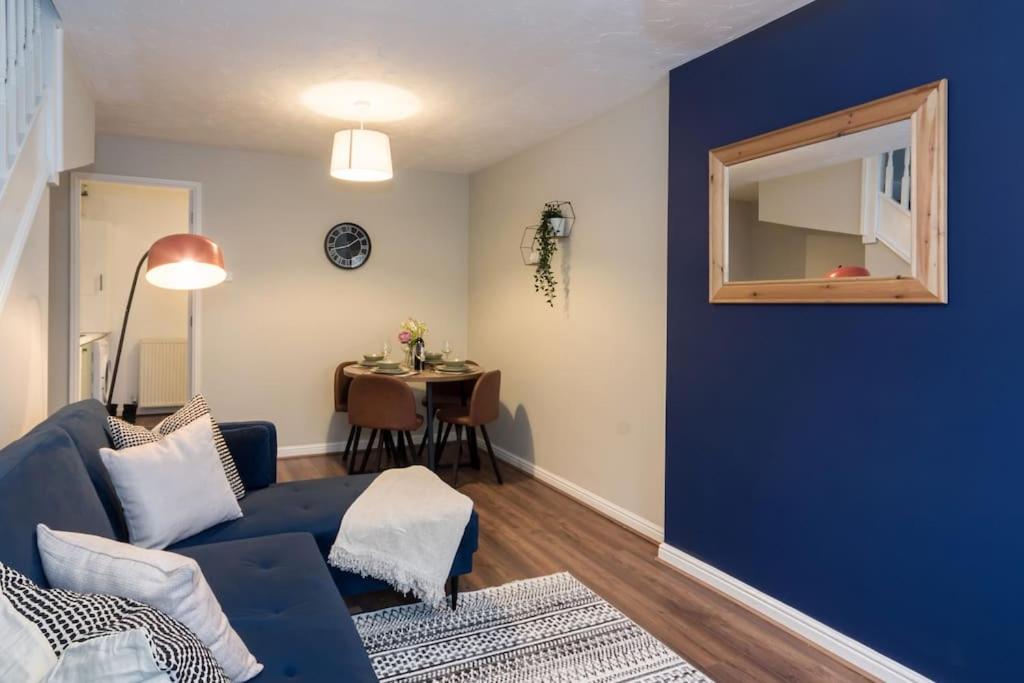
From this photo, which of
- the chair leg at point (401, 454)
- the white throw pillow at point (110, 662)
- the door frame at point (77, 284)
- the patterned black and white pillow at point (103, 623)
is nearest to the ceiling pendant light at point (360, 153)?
the door frame at point (77, 284)

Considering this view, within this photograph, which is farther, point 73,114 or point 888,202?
point 73,114

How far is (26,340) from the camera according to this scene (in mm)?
2404

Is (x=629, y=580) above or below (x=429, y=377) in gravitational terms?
below

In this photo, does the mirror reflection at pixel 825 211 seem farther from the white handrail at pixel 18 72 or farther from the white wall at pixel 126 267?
the white wall at pixel 126 267

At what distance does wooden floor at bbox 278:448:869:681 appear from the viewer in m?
2.28

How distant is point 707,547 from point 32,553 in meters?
2.57

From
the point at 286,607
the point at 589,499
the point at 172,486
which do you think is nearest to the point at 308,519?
the point at 172,486

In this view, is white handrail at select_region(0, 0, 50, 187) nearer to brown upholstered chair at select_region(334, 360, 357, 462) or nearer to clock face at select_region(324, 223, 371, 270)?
clock face at select_region(324, 223, 371, 270)

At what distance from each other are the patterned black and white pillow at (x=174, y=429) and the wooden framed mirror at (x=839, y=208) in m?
2.25

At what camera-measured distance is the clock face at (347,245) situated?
5312 millimetres

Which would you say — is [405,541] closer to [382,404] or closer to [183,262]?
[183,262]

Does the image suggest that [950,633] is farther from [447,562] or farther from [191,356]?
[191,356]

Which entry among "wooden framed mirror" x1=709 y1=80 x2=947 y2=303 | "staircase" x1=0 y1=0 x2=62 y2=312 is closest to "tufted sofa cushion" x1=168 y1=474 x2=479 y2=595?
"staircase" x1=0 y1=0 x2=62 y2=312

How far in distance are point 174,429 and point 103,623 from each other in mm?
1602
